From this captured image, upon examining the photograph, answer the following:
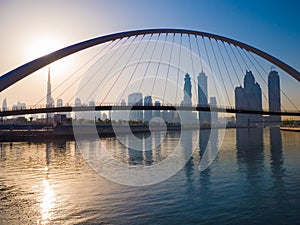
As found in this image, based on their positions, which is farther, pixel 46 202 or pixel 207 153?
pixel 207 153

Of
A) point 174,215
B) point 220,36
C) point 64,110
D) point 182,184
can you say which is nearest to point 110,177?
point 182,184

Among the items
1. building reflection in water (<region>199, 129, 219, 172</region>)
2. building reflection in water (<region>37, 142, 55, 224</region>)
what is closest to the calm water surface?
building reflection in water (<region>37, 142, 55, 224</region>)

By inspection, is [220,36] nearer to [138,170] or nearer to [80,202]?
[138,170]

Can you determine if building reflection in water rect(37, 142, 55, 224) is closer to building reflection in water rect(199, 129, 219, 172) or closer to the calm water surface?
the calm water surface

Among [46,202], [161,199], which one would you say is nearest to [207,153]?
[161,199]

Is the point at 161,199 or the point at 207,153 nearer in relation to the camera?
the point at 161,199

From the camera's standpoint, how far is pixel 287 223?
8289mm

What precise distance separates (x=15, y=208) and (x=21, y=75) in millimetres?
10474

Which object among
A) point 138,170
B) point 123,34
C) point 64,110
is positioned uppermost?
point 123,34

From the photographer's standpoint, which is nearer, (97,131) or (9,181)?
(9,181)

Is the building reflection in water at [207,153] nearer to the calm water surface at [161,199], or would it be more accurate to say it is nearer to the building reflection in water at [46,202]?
the calm water surface at [161,199]

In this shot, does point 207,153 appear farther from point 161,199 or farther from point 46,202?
point 46,202

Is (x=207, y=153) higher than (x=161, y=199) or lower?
lower

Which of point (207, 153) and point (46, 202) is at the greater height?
point (46, 202)
